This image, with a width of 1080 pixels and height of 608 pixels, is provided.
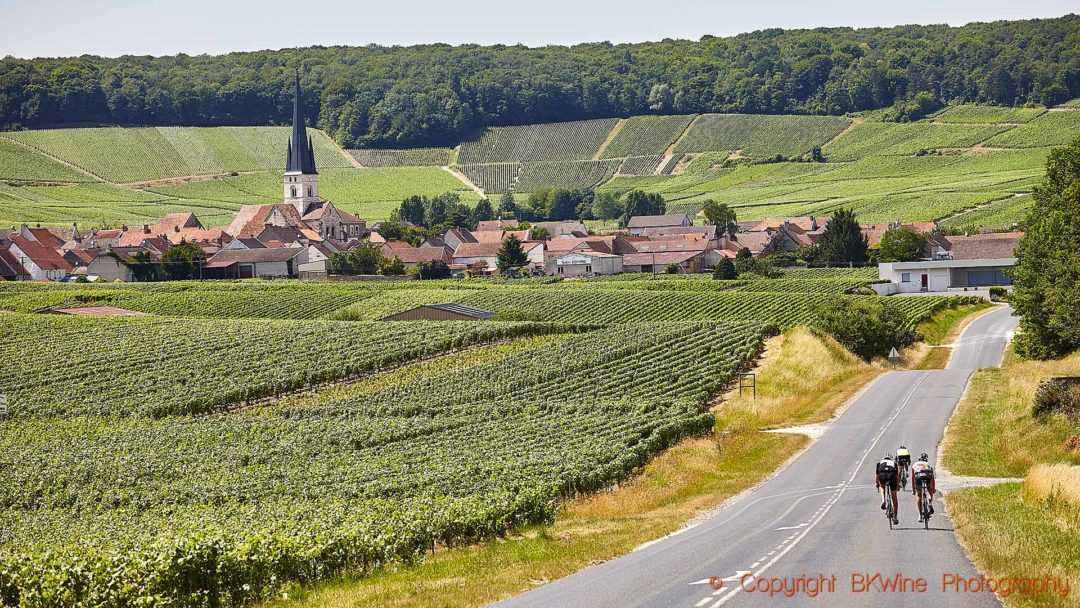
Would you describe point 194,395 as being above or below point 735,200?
below

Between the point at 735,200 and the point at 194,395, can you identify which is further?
the point at 735,200

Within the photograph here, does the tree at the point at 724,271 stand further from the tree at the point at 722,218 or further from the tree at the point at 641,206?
the tree at the point at 641,206

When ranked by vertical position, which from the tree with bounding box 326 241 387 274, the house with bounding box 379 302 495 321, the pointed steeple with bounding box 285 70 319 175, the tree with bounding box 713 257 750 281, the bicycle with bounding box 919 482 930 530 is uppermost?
the pointed steeple with bounding box 285 70 319 175

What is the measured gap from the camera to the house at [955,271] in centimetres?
8950

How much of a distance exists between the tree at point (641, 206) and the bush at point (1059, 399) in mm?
130441

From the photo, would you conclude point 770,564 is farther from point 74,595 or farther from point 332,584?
point 74,595

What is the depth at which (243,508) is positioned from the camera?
2625 centimetres

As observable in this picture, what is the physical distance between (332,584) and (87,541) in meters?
6.44

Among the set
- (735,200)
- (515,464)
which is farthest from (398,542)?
(735,200)

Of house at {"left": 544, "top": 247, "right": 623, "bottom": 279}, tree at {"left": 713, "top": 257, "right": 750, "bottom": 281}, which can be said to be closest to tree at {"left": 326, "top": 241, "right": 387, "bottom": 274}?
house at {"left": 544, "top": 247, "right": 623, "bottom": 279}

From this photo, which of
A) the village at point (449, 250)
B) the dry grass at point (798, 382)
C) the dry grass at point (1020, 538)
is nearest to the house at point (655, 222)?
the village at point (449, 250)

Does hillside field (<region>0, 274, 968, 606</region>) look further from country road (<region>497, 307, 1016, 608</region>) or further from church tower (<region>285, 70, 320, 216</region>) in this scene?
church tower (<region>285, 70, 320, 216</region>)

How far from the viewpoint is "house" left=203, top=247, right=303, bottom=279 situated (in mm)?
112938

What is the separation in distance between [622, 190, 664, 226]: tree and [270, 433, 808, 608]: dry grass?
131103mm
